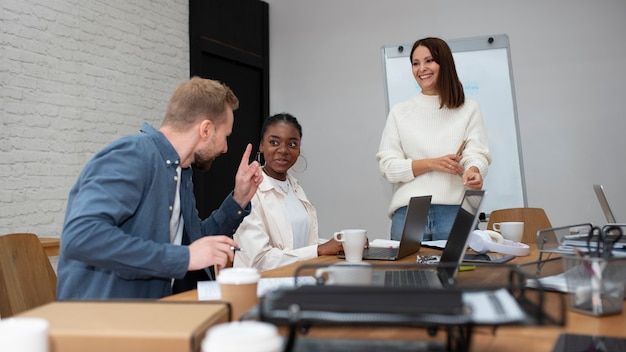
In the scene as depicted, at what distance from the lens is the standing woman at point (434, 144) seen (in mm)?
2406

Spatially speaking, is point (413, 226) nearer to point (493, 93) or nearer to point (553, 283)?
point (553, 283)

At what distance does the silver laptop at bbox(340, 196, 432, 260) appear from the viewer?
1772mm

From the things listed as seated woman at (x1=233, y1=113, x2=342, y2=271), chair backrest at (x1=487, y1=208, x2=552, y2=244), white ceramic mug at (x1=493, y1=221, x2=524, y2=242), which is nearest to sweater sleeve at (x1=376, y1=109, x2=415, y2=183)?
seated woman at (x1=233, y1=113, x2=342, y2=271)

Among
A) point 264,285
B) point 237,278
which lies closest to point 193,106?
point 264,285

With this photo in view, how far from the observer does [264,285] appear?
1266 millimetres

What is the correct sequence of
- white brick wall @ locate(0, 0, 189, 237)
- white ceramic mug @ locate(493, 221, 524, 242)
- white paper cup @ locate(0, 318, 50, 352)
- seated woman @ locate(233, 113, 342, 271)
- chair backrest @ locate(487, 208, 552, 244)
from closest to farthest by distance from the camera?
white paper cup @ locate(0, 318, 50, 352)
seated woman @ locate(233, 113, 342, 271)
white ceramic mug @ locate(493, 221, 524, 242)
chair backrest @ locate(487, 208, 552, 244)
white brick wall @ locate(0, 0, 189, 237)

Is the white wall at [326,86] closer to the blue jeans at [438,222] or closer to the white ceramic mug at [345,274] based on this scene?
the blue jeans at [438,222]

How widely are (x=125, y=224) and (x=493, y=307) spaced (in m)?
1.03

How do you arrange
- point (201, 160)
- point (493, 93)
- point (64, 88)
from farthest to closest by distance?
point (493, 93), point (64, 88), point (201, 160)

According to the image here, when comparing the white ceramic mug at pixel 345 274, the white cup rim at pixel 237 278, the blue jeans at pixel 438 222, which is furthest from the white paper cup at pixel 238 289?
the blue jeans at pixel 438 222

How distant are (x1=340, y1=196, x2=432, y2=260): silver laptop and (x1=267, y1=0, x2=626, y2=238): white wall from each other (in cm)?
227

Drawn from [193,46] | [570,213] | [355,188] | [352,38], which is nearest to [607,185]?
[570,213]

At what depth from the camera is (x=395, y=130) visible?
2.58 meters

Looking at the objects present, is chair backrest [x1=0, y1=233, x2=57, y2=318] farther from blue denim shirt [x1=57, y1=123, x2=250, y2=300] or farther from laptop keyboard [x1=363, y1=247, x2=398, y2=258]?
laptop keyboard [x1=363, y1=247, x2=398, y2=258]
